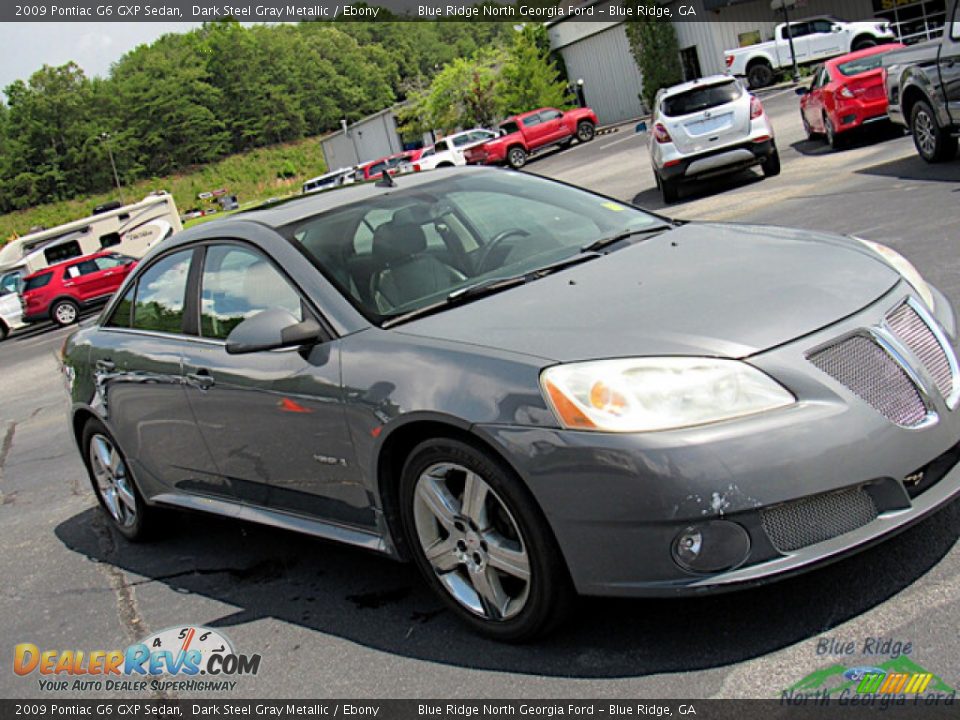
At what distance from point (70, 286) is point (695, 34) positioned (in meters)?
28.4

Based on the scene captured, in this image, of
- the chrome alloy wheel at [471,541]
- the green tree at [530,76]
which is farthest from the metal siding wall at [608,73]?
the chrome alloy wheel at [471,541]

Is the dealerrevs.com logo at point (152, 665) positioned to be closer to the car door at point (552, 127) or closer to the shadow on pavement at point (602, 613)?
the shadow on pavement at point (602, 613)

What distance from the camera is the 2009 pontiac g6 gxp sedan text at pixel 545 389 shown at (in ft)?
9.82

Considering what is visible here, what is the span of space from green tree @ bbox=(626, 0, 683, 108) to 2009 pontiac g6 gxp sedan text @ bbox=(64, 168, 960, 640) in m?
42.7

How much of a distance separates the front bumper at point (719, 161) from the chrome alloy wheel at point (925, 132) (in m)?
3.47

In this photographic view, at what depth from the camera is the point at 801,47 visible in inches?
1499

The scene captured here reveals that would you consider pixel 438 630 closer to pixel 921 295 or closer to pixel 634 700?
pixel 634 700

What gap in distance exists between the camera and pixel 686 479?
2.91 m

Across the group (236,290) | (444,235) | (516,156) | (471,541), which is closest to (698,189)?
(444,235)

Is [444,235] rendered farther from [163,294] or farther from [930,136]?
[930,136]

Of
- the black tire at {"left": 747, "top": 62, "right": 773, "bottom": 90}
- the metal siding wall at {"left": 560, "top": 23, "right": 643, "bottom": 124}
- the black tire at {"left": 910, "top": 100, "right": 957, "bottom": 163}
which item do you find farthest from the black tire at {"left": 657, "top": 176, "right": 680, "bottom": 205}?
the metal siding wall at {"left": 560, "top": 23, "right": 643, "bottom": 124}

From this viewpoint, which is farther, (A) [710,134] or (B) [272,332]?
(A) [710,134]

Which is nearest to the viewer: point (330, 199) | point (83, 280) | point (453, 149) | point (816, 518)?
point (816, 518)

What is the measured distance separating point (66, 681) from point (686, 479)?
8.63 feet
